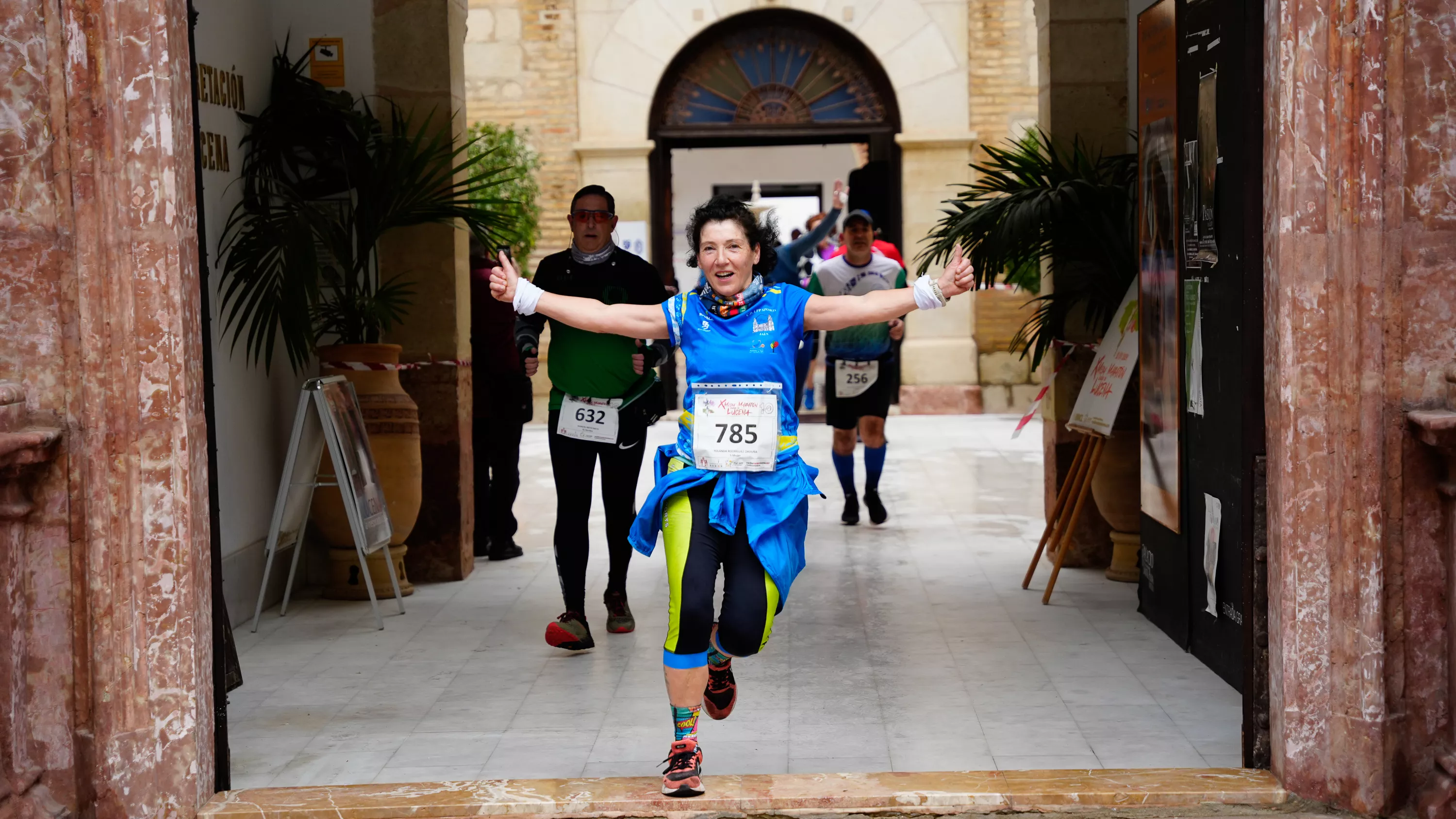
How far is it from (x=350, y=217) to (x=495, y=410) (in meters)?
1.59

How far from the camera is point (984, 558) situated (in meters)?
7.64

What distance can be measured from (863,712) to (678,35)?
35.3 ft

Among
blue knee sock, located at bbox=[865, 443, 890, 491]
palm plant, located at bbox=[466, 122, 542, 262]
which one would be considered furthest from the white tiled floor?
palm plant, located at bbox=[466, 122, 542, 262]

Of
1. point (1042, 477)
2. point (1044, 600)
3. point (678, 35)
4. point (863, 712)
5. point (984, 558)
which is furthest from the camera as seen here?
point (678, 35)

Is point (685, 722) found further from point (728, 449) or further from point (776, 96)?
point (776, 96)

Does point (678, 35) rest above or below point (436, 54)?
above

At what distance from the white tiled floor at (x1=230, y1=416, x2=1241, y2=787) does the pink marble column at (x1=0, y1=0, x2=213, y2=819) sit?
54 centimetres

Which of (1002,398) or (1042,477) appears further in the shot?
(1002,398)

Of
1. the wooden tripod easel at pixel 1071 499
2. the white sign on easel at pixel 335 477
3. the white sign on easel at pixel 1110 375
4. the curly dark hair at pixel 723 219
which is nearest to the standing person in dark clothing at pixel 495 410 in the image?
the white sign on easel at pixel 335 477

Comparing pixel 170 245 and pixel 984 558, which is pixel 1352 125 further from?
pixel 984 558

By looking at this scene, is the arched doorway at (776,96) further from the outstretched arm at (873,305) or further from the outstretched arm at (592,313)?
the outstretched arm at (873,305)

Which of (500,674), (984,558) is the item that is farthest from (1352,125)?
(984,558)

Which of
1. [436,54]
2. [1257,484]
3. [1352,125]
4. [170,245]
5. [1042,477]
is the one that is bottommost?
[1042,477]

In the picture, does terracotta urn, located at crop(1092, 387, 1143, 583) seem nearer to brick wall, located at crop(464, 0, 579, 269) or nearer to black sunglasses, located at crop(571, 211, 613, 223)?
black sunglasses, located at crop(571, 211, 613, 223)
